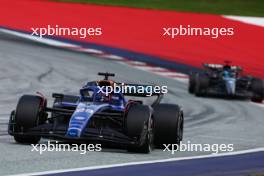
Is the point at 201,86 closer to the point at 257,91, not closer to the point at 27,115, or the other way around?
the point at 257,91

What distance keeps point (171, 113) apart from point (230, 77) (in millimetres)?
10686

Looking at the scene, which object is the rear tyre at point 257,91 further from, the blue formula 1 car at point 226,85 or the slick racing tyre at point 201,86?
the slick racing tyre at point 201,86

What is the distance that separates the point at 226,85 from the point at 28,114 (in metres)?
11.5

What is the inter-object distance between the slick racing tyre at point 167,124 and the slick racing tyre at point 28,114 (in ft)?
5.74

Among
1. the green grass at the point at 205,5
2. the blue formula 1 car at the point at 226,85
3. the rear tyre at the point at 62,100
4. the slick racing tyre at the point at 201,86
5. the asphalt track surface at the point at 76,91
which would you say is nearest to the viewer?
the asphalt track surface at the point at 76,91

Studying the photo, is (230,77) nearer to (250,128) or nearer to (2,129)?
(250,128)

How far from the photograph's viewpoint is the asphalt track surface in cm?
1217

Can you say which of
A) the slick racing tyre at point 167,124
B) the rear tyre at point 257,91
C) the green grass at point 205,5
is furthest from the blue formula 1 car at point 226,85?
the green grass at point 205,5

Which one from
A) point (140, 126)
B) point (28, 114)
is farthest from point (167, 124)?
point (28, 114)

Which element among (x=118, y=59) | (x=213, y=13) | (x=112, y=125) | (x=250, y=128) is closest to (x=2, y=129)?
(x=112, y=125)

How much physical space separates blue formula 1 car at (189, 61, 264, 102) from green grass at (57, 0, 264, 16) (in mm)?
12297

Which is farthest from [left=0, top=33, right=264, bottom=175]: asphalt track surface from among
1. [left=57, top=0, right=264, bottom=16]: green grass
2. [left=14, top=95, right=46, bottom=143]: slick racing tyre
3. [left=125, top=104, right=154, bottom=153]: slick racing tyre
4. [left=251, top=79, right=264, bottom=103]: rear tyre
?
[left=57, top=0, right=264, bottom=16]: green grass

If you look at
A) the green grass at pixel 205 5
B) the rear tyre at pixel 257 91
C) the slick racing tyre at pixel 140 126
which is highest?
the green grass at pixel 205 5

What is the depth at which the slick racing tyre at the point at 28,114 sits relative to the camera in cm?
1341
